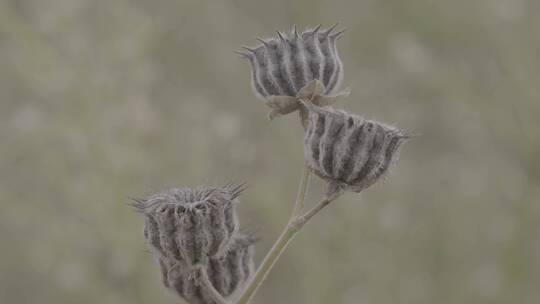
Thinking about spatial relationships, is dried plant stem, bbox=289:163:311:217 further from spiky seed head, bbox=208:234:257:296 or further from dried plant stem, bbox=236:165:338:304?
spiky seed head, bbox=208:234:257:296

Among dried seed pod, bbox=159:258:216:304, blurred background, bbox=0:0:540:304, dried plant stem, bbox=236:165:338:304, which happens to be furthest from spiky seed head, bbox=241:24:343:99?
blurred background, bbox=0:0:540:304

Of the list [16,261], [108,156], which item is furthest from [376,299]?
[16,261]

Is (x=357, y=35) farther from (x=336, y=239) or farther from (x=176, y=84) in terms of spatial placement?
(x=336, y=239)

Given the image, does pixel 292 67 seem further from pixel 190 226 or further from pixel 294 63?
pixel 190 226

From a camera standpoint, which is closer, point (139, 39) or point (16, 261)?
point (139, 39)

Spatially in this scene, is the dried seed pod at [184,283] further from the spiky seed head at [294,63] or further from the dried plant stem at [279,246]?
the spiky seed head at [294,63]

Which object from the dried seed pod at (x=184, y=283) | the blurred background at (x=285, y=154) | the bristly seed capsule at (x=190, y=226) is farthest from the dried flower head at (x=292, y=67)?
the blurred background at (x=285, y=154)
